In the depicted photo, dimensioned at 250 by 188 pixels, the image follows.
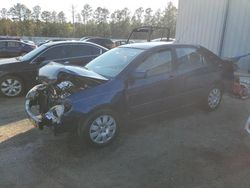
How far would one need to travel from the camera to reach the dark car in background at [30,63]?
671 cm

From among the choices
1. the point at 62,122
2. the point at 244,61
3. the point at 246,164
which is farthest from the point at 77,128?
the point at 244,61

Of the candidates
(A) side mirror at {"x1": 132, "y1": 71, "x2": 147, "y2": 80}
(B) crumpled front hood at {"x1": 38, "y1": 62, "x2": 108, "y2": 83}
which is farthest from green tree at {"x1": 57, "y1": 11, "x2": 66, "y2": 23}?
(A) side mirror at {"x1": 132, "y1": 71, "x2": 147, "y2": 80}

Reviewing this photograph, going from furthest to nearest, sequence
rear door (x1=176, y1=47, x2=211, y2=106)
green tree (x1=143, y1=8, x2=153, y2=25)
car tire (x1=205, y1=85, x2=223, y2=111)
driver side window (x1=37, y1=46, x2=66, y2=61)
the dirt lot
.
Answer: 1. green tree (x1=143, y1=8, x2=153, y2=25)
2. driver side window (x1=37, y1=46, x2=66, y2=61)
3. car tire (x1=205, y1=85, x2=223, y2=111)
4. rear door (x1=176, y1=47, x2=211, y2=106)
5. the dirt lot

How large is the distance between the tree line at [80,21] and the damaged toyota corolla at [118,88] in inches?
1649

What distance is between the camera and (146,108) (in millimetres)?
4363

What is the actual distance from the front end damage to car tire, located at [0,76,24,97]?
2.97m

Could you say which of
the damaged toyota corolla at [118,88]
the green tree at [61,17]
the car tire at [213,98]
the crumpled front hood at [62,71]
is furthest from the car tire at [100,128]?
the green tree at [61,17]

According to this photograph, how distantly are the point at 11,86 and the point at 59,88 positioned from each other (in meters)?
3.54

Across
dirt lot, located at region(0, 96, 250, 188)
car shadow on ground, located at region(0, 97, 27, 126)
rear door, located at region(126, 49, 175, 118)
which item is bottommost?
car shadow on ground, located at region(0, 97, 27, 126)

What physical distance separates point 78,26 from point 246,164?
195 ft

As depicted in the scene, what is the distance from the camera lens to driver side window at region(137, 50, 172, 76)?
4301mm

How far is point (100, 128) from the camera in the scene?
3.87m

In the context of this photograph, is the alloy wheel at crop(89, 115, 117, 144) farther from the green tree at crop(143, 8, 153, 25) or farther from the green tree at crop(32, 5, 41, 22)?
the green tree at crop(143, 8, 153, 25)

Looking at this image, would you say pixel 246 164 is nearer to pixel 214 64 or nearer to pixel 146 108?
pixel 146 108
